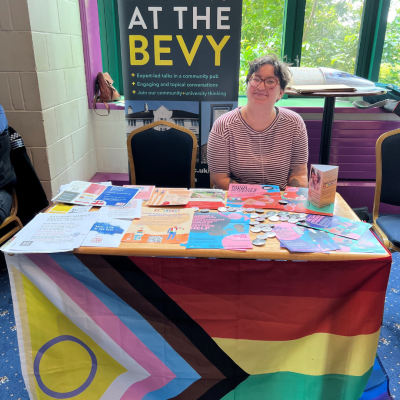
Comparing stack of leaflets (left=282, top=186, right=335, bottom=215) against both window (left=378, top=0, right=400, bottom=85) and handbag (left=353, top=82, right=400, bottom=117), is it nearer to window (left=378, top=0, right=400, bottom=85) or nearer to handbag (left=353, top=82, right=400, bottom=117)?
handbag (left=353, top=82, right=400, bottom=117)

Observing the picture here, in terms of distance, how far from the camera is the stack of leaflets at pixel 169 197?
1560mm

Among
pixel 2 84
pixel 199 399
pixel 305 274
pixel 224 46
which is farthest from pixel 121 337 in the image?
pixel 224 46

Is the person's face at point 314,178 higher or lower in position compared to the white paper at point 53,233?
higher

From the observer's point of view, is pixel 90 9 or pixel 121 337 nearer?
pixel 121 337

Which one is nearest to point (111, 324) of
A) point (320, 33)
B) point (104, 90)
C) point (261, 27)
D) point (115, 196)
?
point (115, 196)

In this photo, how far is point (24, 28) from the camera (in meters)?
2.21

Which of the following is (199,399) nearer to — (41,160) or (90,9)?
(41,160)

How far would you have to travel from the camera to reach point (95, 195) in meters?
1.63

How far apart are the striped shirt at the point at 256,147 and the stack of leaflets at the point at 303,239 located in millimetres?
722

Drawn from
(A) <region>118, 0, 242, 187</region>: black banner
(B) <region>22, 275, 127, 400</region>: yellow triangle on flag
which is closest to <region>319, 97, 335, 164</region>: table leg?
(A) <region>118, 0, 242, 187</region>: black banner

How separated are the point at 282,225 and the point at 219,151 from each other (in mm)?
791

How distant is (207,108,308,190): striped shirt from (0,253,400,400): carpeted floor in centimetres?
97

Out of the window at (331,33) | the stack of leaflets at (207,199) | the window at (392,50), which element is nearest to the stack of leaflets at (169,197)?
the stack of leaflets at (207,199)

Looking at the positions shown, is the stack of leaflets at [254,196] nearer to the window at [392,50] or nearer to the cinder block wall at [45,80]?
the cinder block wall at [45,80]
